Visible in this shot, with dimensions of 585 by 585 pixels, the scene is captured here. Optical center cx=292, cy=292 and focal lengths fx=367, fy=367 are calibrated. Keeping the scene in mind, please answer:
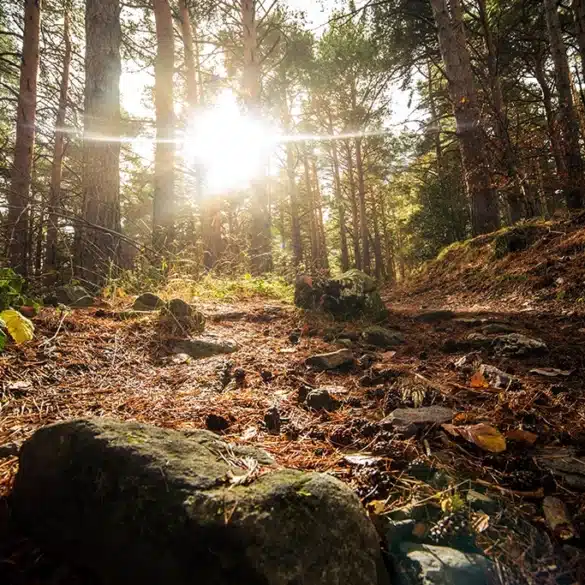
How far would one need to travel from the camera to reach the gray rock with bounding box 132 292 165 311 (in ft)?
11.5

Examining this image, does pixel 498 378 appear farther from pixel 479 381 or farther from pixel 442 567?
pixel 442 567

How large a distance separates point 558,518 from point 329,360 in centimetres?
159

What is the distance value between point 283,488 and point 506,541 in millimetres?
587

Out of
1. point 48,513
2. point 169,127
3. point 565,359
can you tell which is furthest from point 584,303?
point 169,127

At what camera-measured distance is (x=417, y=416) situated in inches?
60.6

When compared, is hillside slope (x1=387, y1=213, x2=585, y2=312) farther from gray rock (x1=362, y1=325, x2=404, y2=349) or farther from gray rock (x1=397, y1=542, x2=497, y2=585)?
gray rock (x1=397, y1=542, x2=497, y2=585)

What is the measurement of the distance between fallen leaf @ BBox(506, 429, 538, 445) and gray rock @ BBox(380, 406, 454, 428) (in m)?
0.22

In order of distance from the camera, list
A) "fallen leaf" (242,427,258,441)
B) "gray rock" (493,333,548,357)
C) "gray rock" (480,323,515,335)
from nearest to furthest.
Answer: "fallen leaf" (242,427,258,441) < "gray rock" (493,333,548,357) < "gray rock" (480,323,515,335)

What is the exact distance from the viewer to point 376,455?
132 cm

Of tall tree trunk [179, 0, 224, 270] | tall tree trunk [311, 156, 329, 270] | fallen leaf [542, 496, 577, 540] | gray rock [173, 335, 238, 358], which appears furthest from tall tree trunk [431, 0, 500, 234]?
tall tree trunk [311, 156, 329, 270]

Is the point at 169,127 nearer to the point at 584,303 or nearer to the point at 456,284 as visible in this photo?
the point at 456,284

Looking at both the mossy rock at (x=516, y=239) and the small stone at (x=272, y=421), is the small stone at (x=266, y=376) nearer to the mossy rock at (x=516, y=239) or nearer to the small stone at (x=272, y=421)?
the small stone at (x=272, y=421)

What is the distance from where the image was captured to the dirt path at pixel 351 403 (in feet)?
3.48

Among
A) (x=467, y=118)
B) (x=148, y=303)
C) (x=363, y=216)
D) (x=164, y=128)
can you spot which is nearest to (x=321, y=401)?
(x=148, y=303)
